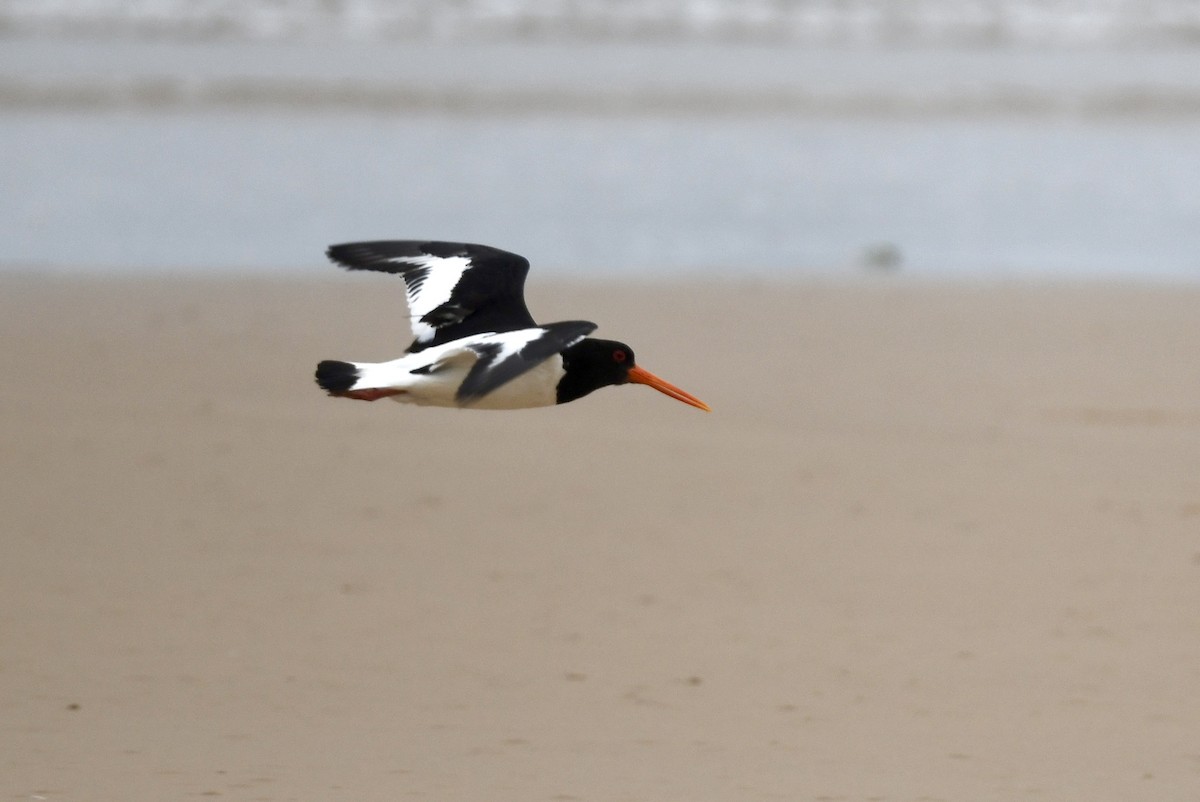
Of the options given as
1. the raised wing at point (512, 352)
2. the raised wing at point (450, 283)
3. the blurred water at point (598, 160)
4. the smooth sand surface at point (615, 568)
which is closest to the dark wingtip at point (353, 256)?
the raised wing at point (450, 283)

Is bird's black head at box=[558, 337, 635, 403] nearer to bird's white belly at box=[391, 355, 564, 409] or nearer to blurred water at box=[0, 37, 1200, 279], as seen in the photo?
bird's white belly at box=[391, 355, 564, 409]

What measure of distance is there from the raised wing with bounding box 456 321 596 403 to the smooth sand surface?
3.77ft

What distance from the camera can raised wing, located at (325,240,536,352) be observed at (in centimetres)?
545

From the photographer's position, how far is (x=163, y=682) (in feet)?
16.9

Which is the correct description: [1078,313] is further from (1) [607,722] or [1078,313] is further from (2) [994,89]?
(2) [994,89]

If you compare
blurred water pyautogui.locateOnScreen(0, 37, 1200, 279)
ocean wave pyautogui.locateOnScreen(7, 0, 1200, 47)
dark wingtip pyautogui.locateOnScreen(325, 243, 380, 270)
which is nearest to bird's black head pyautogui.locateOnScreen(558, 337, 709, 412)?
dark wingtip pyautogui.locateOnScreen(325, 243, 380, 270)

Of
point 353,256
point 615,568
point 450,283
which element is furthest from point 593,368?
point 615,568

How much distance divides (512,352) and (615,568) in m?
1.95

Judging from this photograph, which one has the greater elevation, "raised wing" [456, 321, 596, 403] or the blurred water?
"raised wing" [456, 321, 596, 403]

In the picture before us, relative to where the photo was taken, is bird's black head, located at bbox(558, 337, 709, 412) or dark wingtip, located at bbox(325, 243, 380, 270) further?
dark wingtip, located at bbox(325, 243, 380, 270)

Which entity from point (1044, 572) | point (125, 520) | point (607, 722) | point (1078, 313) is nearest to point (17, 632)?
point (125, 520)

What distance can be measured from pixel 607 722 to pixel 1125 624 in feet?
6.93

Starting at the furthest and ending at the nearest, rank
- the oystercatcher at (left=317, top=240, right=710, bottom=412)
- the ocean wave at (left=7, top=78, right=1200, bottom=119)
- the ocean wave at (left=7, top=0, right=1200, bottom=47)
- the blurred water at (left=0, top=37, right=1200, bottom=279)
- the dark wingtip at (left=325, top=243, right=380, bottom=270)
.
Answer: the ocean wave at (left=7, top=0, right=1200, bottom=47) → the ocean wave at (left=7, top=78, right=1200, bottom=119) → the blurred water at (left=0, top=37, right=1200, bottom=279) → the dark wingtip at (left=325, top=243, right=380, bottom=270) → the oystercatcher at (left=317, top=240, right=710, bottom=412)

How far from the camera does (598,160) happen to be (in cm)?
1513
